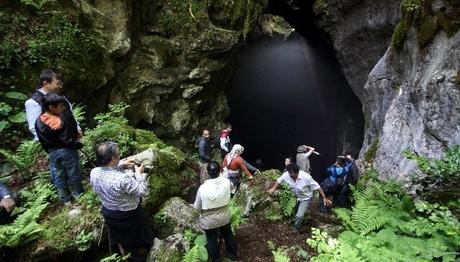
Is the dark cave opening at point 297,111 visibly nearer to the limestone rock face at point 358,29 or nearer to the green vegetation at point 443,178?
the limestone rock face at point 358,29

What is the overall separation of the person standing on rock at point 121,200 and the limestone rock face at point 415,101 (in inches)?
247

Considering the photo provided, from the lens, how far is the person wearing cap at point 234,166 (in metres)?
8.95

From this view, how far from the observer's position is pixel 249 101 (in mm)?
29391

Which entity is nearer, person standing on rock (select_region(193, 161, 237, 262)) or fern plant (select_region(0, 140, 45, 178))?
person standing on rock (select_region(193, 161, 237, 262))

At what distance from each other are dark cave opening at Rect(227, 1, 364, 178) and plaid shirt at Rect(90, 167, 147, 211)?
1699cm

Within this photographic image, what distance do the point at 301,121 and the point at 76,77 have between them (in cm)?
1723

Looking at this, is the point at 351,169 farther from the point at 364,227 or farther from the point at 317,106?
the point at 317,106

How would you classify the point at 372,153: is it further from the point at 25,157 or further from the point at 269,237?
the point at 25,157

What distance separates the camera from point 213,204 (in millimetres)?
5312

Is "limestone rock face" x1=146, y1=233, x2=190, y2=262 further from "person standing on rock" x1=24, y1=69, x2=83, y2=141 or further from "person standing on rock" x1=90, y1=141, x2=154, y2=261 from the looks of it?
"person standing on rock" x1=24, y1=69, x2=83, y2=141

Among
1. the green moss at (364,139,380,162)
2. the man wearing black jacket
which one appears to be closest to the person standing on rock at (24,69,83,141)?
the man wearing black jacket

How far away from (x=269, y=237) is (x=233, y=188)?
232cm

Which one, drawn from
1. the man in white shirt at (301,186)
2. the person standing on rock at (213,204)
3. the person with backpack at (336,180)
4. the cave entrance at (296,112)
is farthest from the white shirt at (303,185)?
the cave entrance at (296,112)

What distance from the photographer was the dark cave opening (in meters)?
22.6
